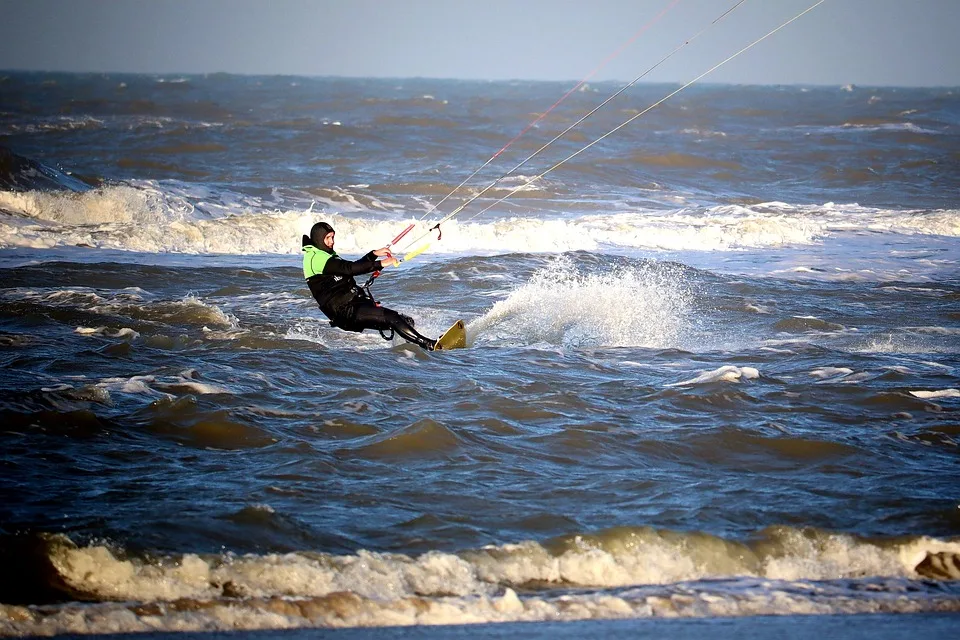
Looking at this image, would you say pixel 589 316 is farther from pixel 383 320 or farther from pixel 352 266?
pixel 352 266

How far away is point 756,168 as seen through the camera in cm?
3272

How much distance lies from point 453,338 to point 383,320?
1066mm

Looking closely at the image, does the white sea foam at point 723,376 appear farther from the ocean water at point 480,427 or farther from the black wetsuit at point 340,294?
the black wetsuit at point 340,294

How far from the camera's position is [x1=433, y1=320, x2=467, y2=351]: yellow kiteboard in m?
10.7

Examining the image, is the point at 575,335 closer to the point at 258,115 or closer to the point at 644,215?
the point at 644,215

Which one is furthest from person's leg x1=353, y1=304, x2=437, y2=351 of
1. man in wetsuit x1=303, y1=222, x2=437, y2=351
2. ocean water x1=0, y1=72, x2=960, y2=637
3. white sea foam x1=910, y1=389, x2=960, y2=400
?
white sea foam x1=910, y1=389, x2=960, y2=400

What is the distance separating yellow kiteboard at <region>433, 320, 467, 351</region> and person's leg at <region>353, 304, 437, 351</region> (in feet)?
1.36

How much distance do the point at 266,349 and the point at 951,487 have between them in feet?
21.7

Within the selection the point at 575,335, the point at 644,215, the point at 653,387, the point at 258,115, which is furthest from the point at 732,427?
the point at 258,115

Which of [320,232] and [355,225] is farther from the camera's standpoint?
[355,225]

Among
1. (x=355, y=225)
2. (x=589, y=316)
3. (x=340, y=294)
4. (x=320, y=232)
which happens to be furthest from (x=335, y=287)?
(x=355, y=225)

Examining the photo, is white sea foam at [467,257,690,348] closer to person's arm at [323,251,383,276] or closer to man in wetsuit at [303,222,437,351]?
man in wetsuit at [303,222,437,351]

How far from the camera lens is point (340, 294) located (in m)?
9.80

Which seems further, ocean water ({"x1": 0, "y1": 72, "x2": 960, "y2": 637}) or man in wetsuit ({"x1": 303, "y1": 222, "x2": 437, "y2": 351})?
man in wetsuit ({"x1": 303, "y1": 222, "x2": 437, "y2": 351})
